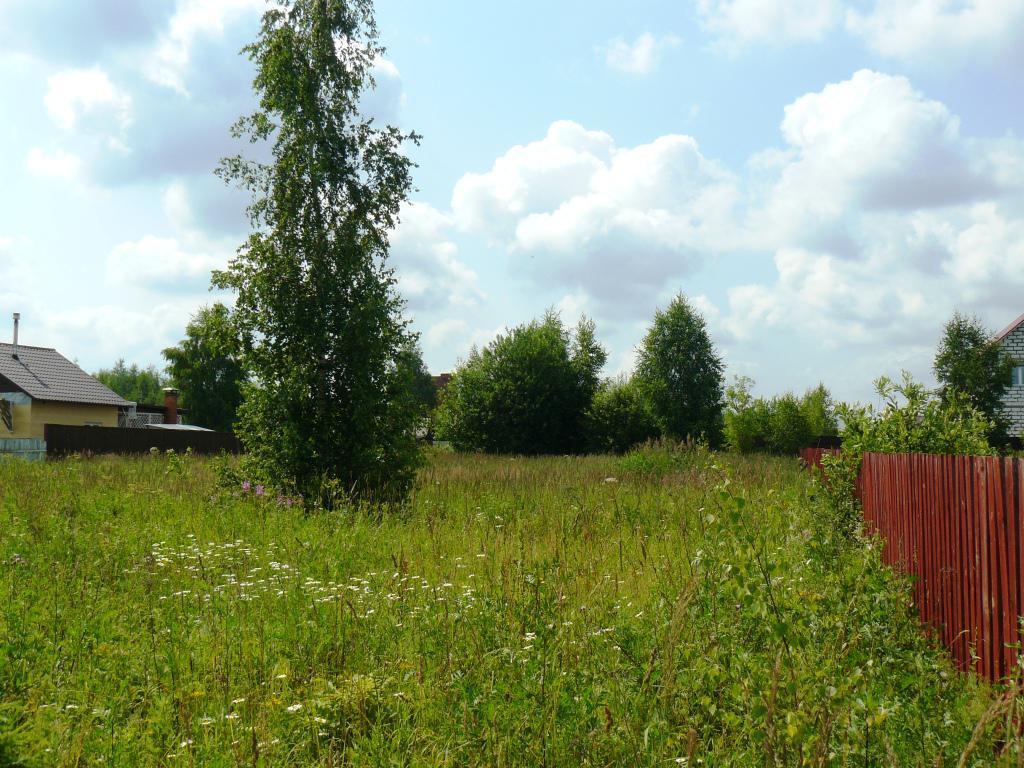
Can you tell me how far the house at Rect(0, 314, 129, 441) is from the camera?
35125 millimetres

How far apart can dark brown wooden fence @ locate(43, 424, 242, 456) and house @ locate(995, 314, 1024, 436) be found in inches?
1351

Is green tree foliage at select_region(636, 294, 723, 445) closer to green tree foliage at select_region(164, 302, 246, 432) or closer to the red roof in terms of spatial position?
the red roof

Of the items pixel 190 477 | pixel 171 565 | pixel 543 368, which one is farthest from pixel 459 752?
pixel 543 368

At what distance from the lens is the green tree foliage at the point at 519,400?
3547 cm

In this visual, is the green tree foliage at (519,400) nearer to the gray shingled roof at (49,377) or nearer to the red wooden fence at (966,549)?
the gray shingled roof at (49,377)

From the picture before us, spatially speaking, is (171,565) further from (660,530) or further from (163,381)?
(163,381)

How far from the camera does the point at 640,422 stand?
3728 cm

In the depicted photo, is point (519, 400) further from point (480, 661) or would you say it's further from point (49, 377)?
point (480, 661)

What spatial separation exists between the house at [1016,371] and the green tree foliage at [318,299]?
34126mm

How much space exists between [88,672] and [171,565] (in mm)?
2382

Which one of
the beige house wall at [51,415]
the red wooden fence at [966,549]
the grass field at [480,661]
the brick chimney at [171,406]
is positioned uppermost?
the brick chimney at [171,406]

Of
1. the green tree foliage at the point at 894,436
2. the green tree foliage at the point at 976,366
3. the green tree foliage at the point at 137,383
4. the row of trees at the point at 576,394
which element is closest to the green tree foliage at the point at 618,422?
the row of trees at the point at 576,394

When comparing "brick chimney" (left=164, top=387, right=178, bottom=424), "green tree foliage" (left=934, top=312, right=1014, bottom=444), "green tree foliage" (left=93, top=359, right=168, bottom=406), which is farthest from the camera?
"green tree foliage" (left=93, top=359, right=168, bottom=406)

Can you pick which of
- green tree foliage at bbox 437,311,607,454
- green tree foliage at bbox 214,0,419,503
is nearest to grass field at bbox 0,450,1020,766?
green tree foliage at bbox 214,0,419,503
